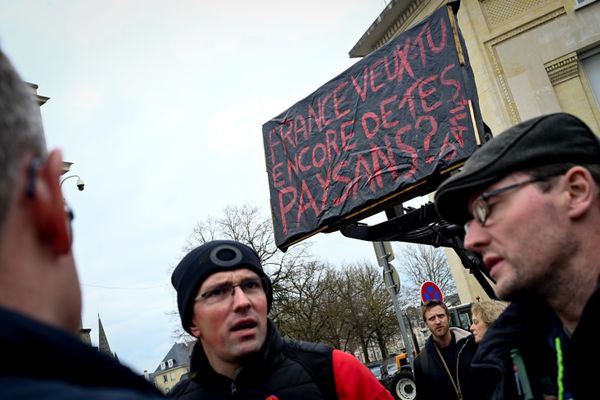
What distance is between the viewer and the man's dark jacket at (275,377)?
2055 millimetres

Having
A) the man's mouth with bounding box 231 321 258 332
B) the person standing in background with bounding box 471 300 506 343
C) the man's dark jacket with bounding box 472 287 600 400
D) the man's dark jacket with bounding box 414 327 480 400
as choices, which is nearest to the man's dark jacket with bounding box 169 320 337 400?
the man's mouth with bounding box 231 321 258 332

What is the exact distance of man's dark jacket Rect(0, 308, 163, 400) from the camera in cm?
57

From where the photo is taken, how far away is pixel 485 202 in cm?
175

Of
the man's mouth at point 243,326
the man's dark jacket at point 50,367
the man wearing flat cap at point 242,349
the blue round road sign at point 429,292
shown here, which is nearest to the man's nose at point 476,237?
the man wearing flat cap at point 242,349

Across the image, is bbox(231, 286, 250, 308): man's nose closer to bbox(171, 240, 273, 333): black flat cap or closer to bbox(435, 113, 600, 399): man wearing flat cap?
bbox(171, 240, 273, 333): black flat cap

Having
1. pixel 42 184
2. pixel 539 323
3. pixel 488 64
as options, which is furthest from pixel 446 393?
pixel 488 64

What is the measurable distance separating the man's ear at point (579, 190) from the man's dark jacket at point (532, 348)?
310mm

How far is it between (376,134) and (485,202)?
3406 millimetres

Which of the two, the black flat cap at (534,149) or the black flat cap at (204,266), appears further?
the black flat cap at (204,266)

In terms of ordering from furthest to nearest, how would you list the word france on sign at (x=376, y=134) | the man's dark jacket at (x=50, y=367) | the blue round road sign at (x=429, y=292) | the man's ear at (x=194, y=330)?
the blue round road sign at (x=429, y=292) < the word france on sign at (x=376, y=134) < the man's ear at (x=194, y=330) < the man's dark jacket at (x=50, y=367)

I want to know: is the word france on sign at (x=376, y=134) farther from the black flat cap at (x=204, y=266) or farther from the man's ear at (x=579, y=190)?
the man's ear at (x=579, y=190)

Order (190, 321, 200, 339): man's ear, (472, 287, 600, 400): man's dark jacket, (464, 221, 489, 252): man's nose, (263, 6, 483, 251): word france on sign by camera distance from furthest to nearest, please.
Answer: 1. (263, 6, 483, 251): word france on sign
2. (190, 321, 200, 339): man's ear
3. (464, 221, 489, 252): man's nose
4. (472, 287, 600, 400): man's dark jacket

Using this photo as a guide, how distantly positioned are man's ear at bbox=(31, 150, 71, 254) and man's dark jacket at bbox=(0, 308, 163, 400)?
0.17 metres

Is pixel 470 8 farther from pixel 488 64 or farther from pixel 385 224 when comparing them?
pixel 385 224
